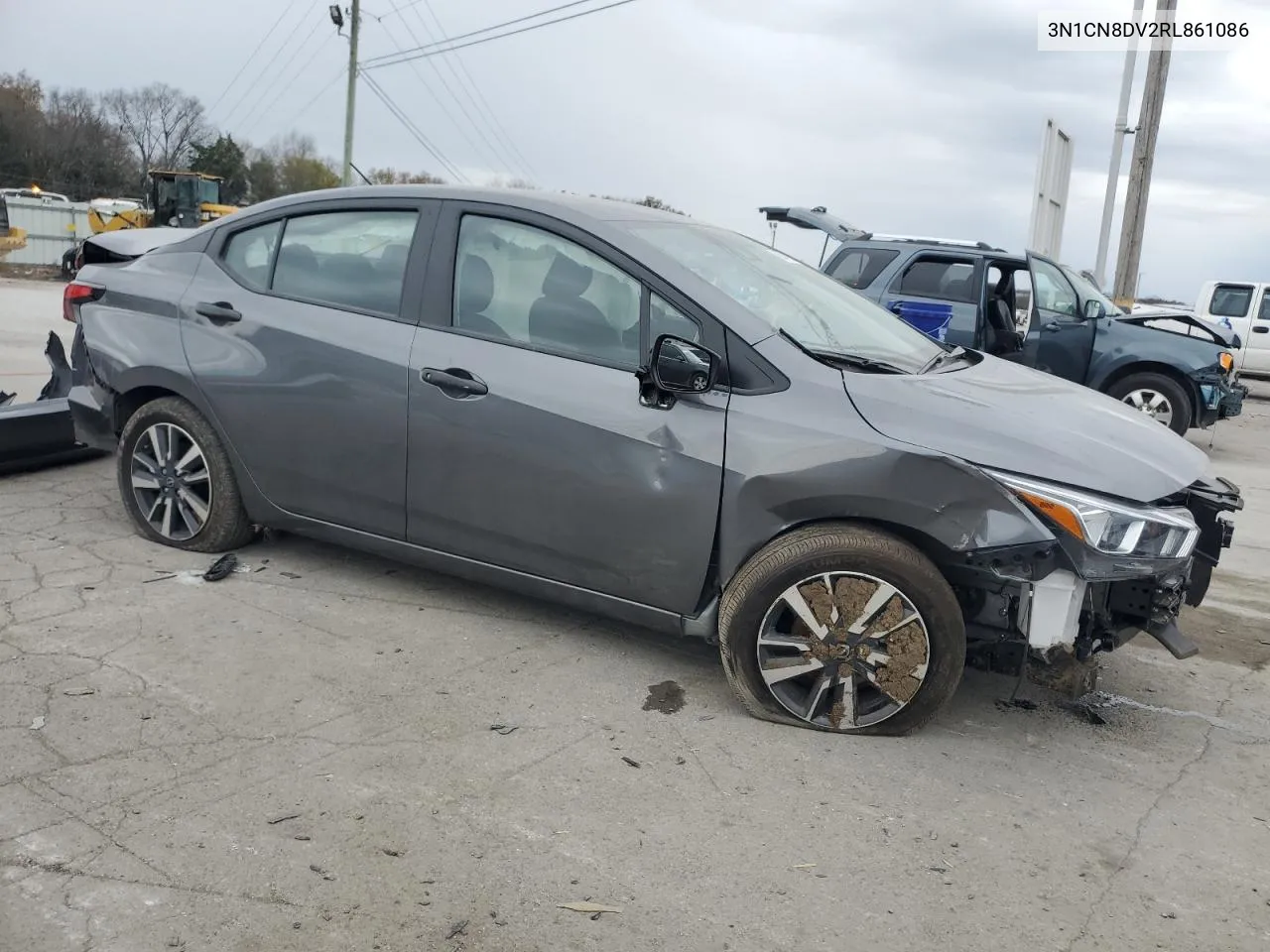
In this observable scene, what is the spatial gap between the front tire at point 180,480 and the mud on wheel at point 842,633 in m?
2.42

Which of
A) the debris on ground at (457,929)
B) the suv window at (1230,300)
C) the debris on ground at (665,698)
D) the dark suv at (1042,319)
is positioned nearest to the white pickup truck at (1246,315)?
the suv window at (1230,300)

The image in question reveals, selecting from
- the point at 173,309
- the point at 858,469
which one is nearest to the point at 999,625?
the point at 858,469

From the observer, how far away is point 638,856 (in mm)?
2861

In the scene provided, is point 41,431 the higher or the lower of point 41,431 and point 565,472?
the lower

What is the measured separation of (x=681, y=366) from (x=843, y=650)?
1055mm

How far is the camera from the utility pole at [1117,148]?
17.7m

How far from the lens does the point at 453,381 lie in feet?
13.3

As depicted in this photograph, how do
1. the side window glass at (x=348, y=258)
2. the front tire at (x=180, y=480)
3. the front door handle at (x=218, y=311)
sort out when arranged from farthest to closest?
the front tire at (x=180, y=480)
the front door handle at (x=218, y=311)
the side window glass at (x=348, y=258)

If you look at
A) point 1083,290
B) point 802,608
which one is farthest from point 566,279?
point 1083,290

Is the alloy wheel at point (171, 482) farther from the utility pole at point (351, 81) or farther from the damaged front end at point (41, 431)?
the utility pole at point (351, 81)

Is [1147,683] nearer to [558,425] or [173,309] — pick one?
[558,425]

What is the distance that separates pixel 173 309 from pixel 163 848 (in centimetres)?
281

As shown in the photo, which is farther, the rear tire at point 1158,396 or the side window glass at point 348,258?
the rear tire at point 1158,396

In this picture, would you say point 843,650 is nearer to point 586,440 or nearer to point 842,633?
point 842,633
